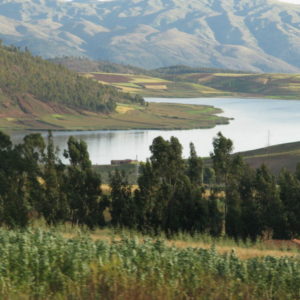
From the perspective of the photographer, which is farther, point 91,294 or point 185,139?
point 185,139

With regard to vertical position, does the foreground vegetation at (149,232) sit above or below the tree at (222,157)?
below

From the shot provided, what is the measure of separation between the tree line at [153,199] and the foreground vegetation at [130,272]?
27.8 meters

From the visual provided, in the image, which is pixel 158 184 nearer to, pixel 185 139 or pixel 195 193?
pixel 195 193

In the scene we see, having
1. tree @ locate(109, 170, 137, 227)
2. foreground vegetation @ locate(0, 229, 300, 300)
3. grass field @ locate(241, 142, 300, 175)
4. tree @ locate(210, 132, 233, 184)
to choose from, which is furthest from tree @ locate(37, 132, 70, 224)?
grass field @ locate(241, 142, 300, 175)

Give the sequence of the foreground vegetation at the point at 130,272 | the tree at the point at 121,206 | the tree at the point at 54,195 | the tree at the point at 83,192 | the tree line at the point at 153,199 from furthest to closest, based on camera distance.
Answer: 1. the tree at the point at 83,192
2. the tree at the point at 54,195
3. the tree line at the point at 153,199
4. the tree at the point at 121,206
5. the foreground vegetation at the point at 130,272

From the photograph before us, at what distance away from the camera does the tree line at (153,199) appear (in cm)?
4459

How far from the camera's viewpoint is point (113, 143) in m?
185

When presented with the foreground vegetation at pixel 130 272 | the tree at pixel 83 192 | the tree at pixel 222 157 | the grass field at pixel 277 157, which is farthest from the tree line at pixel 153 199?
the grass field at pixel 277 157

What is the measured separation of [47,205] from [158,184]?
337 inches

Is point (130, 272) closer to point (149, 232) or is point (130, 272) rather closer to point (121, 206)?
point (149, 232)

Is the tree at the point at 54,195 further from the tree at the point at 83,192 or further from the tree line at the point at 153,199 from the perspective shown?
the tree at the point at 83,192

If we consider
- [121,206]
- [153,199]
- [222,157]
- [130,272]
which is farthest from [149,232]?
[222,157]

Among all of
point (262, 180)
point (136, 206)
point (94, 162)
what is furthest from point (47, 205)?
point (94, 162)

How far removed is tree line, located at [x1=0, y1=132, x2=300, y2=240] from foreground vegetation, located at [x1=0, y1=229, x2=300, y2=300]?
27757 mm
